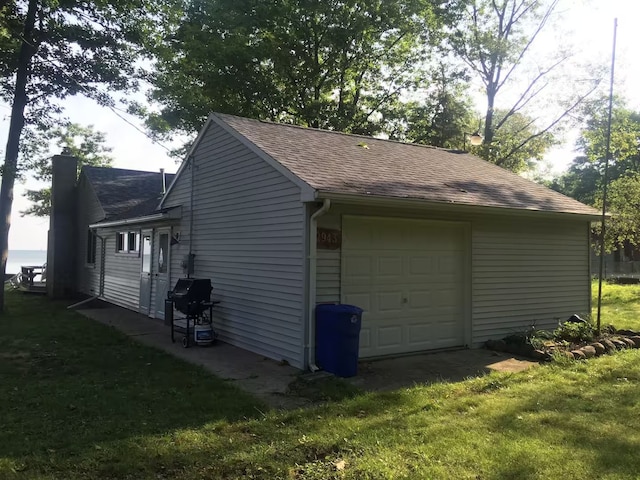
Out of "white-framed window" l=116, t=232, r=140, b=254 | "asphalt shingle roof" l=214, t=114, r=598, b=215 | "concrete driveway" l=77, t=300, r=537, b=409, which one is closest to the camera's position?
"concrete driveway" l=77, t=300, r=537, b=409

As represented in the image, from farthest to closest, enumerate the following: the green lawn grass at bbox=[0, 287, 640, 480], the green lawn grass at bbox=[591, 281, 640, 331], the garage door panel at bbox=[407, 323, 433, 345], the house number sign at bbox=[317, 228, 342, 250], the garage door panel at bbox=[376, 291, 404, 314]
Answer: the green lawn grass at bbox=[591, 281, 640, 331] < the garage door panel at bbox=[407, 323, 433, 345] < the garage door panel at bbox=[376, 291, 404, 314] < the house number sign at bbox=[317, 228, 342, 250] < the green lawn grass at bbox=[0, 287, 640, 480]

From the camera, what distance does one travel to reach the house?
7316mm

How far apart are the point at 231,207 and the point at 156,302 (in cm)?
448

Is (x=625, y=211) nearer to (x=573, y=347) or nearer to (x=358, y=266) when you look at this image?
(x=573, y=347)

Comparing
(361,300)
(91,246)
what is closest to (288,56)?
(91,246)

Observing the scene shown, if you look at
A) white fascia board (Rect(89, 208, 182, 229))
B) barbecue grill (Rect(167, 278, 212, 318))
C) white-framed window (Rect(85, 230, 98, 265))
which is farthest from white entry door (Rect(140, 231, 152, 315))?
white-framed window (Rect(85, 230, 98, 265))

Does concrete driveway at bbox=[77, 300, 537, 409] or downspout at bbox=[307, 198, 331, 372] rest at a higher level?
downspout at bbox=[307, 198, 331, 372]

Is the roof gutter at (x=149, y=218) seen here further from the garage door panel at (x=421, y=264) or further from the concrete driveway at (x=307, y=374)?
the garage door panel at (x=421, y=264)

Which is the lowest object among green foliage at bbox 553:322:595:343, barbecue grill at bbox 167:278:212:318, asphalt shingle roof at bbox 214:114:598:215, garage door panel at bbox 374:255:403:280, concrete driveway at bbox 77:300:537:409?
concrete driveway at bbox 77:300:537:409

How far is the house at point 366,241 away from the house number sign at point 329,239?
21 millimetres

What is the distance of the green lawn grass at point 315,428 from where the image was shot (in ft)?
12.7

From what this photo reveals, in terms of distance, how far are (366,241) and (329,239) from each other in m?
0.76

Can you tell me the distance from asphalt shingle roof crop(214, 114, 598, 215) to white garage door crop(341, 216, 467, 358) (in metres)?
0.63

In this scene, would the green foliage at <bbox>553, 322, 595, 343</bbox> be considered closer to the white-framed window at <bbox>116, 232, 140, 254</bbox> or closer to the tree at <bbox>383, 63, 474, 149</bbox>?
the white-framed window at <bbox>116, 232, 140, 254</bbox>
